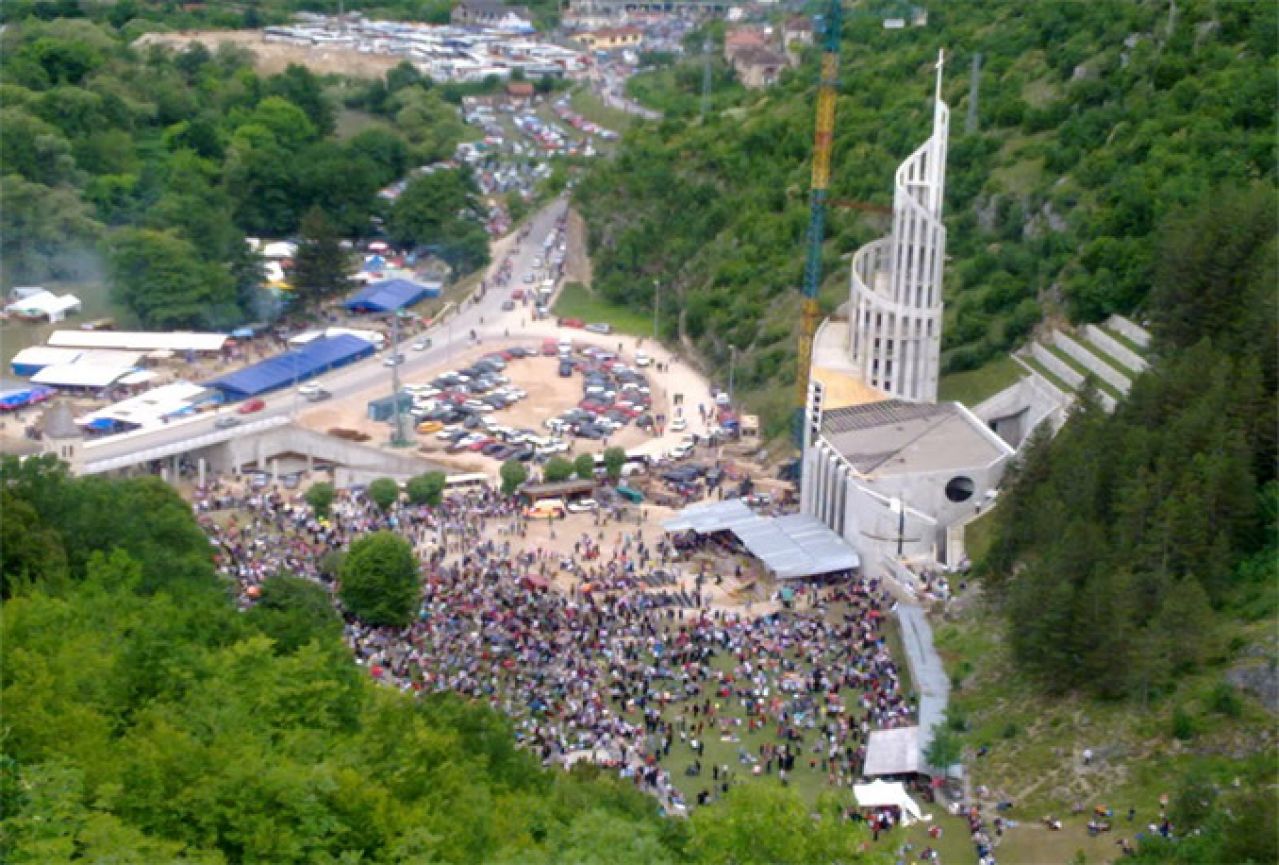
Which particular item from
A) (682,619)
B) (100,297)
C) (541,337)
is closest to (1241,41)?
(541,337)

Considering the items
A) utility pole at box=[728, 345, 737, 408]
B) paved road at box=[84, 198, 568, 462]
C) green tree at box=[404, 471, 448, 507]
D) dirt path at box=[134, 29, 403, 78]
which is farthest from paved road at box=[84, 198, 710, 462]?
dirt path at box=[134, 29, 403, 78]

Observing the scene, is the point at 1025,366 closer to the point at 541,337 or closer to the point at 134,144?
the point at 541,337

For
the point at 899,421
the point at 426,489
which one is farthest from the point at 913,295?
the point at 426,489

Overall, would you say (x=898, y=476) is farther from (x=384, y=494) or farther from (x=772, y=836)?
(x=772, y=836)

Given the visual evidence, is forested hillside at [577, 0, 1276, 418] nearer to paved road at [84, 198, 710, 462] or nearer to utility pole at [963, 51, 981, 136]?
utility pole at [963, 51, 981, 136]

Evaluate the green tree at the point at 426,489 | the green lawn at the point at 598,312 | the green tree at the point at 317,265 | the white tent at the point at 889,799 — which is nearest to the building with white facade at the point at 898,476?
the green tree at the point at 426,489

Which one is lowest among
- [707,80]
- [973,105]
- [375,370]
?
[375,370]

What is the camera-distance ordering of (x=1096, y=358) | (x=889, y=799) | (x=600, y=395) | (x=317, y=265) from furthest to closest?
(x=317, y=265), (x=600, y=395), (x=1096, y=358), (x=889, y=799)
